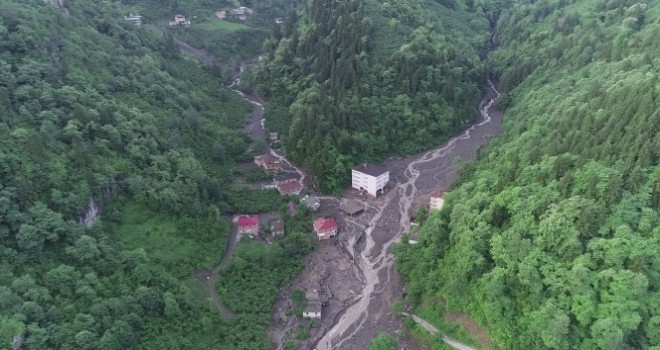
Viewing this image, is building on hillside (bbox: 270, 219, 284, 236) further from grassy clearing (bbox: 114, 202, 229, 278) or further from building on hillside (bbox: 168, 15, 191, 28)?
building on hillside (bbox: 168, 15, 191, 28)

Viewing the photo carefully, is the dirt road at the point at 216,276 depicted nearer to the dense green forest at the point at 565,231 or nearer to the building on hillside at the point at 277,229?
the building on hillside at the point at 277,229

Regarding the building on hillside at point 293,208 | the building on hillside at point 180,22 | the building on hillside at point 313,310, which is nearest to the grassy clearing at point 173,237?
the building on hillside at point 293,208

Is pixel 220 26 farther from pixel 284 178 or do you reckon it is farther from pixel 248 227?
pixel 248 227

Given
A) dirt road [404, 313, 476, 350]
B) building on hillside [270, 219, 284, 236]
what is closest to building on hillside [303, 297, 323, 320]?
dirt road [404, 313, 476, 350]

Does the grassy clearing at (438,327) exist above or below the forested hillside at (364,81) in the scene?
below

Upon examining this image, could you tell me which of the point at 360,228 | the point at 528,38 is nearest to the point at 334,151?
the point at 360,228

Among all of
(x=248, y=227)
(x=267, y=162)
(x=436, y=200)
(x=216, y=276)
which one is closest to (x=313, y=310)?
(x=216, y=276)
